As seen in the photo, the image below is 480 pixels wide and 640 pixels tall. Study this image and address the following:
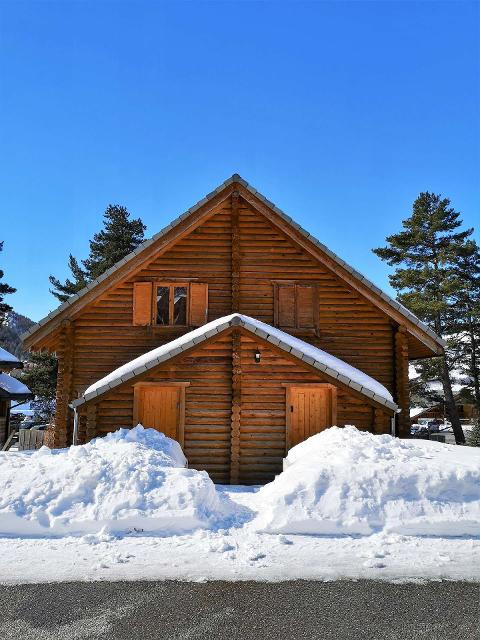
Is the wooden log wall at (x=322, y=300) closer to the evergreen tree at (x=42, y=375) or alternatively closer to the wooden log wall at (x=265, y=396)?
the wooden log wall at (x=265, y=396)

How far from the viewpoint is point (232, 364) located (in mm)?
11852

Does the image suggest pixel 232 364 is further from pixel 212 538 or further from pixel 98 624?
pixel 98 624

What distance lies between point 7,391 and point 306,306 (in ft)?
55.6

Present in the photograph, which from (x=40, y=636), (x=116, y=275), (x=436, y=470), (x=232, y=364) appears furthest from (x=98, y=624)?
(x=116, y=275)

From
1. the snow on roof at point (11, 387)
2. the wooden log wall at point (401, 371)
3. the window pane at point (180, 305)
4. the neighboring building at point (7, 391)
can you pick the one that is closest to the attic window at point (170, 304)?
the window pane at point (180, 305)

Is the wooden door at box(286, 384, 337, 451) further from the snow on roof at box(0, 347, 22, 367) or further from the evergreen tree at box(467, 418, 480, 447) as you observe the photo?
the snow on roof at box(0, 347, 22, 367)

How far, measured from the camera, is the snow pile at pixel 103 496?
6.92m

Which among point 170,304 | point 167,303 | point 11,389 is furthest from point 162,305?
point 11,389

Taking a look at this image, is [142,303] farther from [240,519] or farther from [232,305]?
[240,519]

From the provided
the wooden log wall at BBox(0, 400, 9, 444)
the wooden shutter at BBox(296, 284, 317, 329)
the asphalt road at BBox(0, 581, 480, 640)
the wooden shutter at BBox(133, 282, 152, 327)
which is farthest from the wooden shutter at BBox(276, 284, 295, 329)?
the wooden log wall at BBox(0, 400, 9, 444)

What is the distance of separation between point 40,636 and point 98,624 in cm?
50

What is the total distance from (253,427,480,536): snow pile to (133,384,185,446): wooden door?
397 centimetres

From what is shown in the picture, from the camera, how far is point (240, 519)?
7586 millimetres

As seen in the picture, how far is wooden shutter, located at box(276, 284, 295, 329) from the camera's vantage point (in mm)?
14594
